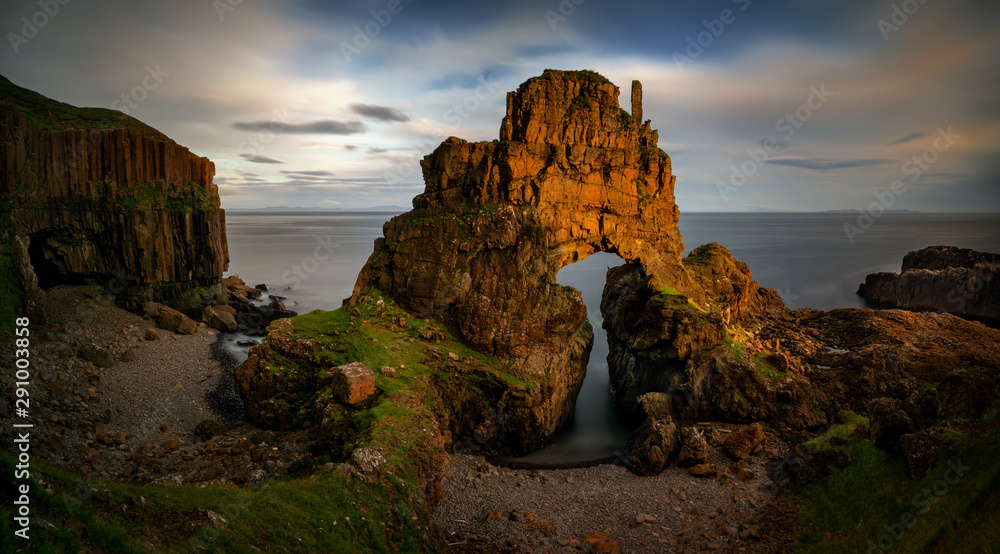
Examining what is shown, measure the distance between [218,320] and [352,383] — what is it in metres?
25.9

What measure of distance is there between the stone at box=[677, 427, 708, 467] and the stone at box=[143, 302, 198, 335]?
34.5 meters

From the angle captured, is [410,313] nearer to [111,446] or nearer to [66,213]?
[111,446]

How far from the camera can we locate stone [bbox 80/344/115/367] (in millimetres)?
27641

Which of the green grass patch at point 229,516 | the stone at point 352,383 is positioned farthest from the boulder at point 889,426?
the stone at point 352,383

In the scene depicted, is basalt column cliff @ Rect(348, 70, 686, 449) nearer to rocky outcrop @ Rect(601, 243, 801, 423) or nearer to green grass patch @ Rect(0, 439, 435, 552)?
rocky outcrop @ Rect(601, 243, 801, 423)

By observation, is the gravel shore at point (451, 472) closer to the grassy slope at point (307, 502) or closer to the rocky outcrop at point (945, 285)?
the grassy slope at point (307, 502)

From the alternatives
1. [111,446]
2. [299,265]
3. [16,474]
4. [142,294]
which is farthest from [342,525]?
[299,265]

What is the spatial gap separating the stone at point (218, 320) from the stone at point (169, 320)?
2174 millimetres

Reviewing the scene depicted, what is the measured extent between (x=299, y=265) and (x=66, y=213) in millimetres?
45003

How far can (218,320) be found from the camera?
40062mm

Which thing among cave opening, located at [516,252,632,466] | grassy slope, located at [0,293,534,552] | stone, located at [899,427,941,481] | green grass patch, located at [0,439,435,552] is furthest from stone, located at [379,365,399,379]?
stone, located at [899,427,941,481]

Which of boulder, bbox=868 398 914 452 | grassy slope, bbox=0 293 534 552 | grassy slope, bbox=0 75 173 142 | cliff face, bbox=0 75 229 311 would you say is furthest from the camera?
grassy slope, bbox=0 75 173 142

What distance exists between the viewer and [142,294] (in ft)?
128

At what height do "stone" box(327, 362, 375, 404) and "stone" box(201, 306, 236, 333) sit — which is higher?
"stone" box(327, 362, 375, 404)
